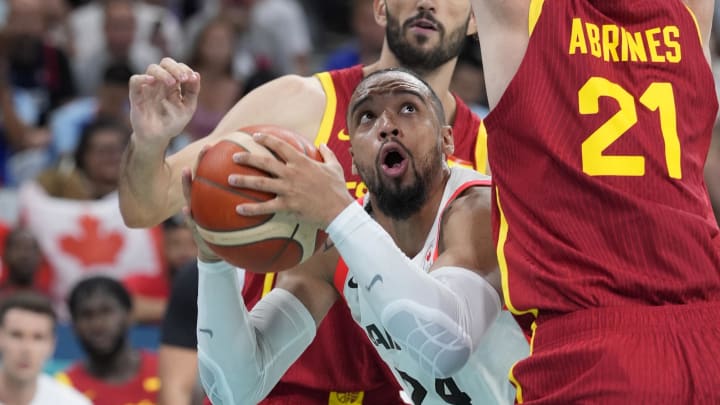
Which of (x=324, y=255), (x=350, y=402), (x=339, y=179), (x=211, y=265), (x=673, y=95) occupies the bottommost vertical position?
(x=350, y=402)

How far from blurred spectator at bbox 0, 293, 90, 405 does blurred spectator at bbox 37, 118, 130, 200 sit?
1462 millimetres

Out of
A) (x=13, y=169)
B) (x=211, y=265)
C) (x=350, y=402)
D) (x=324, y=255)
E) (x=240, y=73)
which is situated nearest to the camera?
(x=211, y=265)

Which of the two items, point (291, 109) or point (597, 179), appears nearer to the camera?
point (597, 179)

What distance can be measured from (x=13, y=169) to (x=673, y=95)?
7.21 metres

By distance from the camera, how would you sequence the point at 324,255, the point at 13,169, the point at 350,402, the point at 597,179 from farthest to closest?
the point at 13,169, the point at 350,402, the point at 324,255, the point at 597,179

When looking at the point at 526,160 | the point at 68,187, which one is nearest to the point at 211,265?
the point at 526,160

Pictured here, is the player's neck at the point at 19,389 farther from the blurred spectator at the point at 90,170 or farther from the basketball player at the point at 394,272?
the basketball player at the point at 394,272

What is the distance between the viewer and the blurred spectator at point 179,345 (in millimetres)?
7383

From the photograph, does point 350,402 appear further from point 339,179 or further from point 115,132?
point 115,132

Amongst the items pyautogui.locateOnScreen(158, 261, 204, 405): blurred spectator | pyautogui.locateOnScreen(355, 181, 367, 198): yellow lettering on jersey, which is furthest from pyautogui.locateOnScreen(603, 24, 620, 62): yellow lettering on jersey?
pyautogui.locateOnScreen(158, 261, 204, 405): blurred spectator

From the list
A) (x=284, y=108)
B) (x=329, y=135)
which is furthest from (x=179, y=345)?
(x=329, y=135)

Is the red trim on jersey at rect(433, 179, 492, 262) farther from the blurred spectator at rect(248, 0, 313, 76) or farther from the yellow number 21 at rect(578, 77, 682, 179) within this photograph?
the blurred spectator at rect(248, 0, 313, 76)

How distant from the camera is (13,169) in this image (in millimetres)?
9891

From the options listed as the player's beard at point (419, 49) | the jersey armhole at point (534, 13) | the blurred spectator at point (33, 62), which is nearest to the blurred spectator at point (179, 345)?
the player's beard at point (419, 49)
